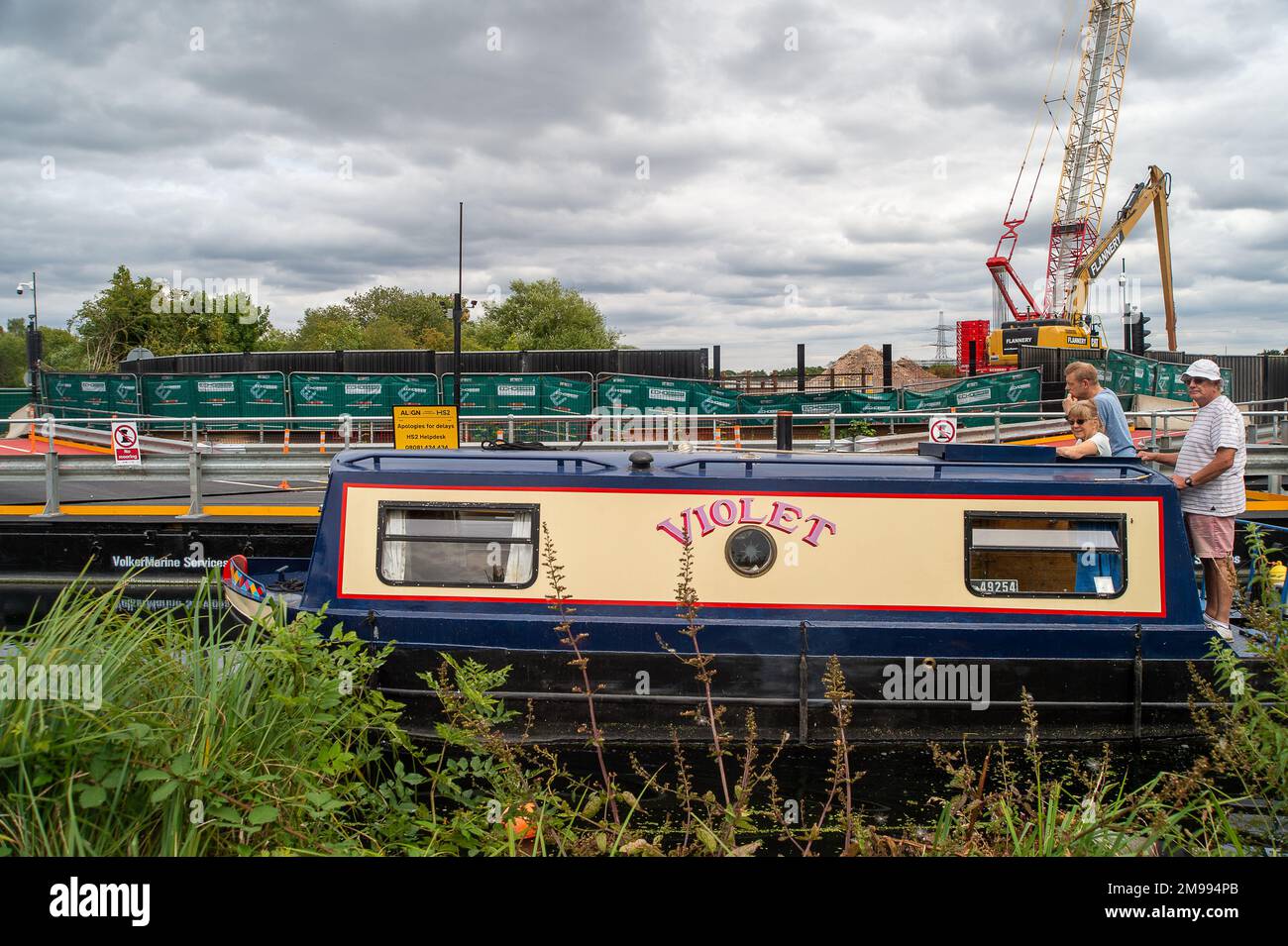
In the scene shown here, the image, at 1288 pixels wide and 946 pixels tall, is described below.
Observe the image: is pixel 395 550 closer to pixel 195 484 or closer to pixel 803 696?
pixel 803 696

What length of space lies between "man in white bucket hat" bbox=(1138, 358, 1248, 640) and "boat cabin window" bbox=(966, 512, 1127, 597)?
75cm

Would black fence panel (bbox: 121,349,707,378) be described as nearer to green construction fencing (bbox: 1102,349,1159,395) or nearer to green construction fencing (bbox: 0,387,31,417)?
green construction fencing (bbox: 0,387,31,417)

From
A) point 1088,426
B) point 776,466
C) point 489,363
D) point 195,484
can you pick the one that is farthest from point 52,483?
point 489,363

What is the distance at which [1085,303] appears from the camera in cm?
5178

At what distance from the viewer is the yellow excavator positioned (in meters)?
39.8

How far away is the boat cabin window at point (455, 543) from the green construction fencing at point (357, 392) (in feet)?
84.0

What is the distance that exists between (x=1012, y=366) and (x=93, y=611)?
38973 mm

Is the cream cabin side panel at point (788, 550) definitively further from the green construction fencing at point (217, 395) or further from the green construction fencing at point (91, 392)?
the green construction fencing at point (91, 392)

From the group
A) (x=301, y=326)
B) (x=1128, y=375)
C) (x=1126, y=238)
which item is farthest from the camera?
(x=301, y=326)

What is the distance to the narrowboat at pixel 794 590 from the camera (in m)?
5.37

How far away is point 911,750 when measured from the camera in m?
5.35

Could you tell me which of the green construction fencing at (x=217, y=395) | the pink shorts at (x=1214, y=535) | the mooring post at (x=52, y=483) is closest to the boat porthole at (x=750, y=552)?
the pink shorts at (x=1214, y=535)

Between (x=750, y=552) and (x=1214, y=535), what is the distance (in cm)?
311
